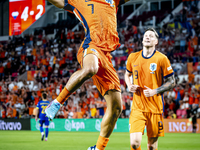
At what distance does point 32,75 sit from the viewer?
20.8 m

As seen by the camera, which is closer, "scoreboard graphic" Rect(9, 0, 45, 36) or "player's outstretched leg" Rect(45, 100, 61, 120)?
"player's outstretched leg" Rect(45, 100, 61, 120)

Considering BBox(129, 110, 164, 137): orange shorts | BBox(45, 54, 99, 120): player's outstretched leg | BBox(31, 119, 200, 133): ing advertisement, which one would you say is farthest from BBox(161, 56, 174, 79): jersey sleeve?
BBox(31, 119, 200, 133): ing advertisement

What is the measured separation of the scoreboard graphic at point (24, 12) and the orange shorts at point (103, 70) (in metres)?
13.6

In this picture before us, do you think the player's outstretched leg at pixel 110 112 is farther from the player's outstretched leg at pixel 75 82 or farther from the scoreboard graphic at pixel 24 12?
the scoreboard graphic at pixel 24 12

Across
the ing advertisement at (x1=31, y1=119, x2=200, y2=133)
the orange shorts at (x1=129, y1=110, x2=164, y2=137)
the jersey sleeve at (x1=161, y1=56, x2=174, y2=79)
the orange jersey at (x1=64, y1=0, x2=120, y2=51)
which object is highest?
the orange jersey at (x1=64, y1=0, x2=120, y2=51)

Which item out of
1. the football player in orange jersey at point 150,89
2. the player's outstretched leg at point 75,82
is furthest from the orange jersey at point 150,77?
the player's outstretched leg at point 75,82

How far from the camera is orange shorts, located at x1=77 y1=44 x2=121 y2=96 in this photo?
13.9 feet

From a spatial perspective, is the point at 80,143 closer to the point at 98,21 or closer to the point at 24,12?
the point at 98,21

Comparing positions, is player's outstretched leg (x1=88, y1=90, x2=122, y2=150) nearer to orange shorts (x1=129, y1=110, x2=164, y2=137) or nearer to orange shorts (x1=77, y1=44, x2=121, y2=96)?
orange shorts (x1=77, y1=44, x2=121, y2=96)

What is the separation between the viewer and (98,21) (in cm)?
447

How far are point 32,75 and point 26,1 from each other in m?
5.40

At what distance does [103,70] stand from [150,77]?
103 cm

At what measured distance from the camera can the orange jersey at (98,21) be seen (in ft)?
14.5

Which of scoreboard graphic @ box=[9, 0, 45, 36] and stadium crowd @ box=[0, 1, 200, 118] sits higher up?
scoreboard graphic @ box=[9, 0, 45, 36]
